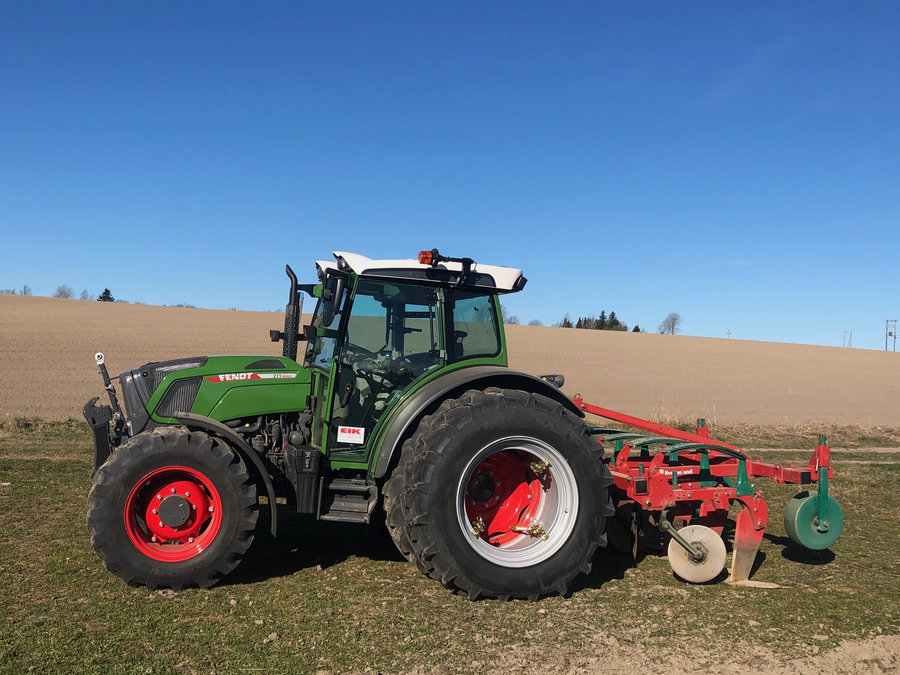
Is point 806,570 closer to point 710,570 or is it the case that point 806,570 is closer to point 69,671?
point 710,570

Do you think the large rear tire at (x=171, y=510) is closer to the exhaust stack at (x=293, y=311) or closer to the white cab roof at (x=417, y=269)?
the exhaust stack at (x=293, y=311)

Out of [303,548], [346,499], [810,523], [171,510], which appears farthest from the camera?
[303,548]

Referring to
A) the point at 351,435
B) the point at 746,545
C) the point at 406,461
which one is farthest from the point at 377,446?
the point at 746,545

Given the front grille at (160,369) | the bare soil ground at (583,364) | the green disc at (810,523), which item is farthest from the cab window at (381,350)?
the bare soil ground at (583,364)

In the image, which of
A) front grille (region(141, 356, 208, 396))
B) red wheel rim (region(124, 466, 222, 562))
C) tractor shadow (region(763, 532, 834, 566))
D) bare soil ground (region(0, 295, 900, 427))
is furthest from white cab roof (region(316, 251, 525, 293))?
bare soil ground (region(0, 295, 900, 427))

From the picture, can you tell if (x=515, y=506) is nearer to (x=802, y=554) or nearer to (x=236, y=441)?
(x=236, y=441)

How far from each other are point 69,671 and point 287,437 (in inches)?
80.2

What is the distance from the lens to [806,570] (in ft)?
17.2

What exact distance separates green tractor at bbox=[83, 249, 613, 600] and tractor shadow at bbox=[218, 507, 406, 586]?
375 millimetres

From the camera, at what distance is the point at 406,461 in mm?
4410

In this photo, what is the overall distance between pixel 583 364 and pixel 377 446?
24.6m

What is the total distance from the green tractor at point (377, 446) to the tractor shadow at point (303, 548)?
38 centimetres

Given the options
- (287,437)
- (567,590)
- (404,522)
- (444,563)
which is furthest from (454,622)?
(287,437)

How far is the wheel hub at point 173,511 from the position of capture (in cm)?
437
